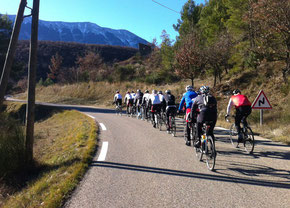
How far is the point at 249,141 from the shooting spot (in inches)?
245

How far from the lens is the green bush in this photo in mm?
5852

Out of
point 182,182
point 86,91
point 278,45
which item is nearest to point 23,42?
point 86,91

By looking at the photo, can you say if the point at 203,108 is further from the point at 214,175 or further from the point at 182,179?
the point at 182,179

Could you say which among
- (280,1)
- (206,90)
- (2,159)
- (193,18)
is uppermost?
(193,18)

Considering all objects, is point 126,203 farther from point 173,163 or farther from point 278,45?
point 278,45

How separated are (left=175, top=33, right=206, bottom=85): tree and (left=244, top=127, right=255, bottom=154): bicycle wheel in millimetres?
14726

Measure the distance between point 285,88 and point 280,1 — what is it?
6.03 m

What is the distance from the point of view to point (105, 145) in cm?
715

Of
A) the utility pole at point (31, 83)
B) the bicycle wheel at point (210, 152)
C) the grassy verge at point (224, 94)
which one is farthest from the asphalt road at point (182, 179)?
the grassy verge at point (224, 94)

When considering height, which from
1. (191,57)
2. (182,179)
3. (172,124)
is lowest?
(182,179)

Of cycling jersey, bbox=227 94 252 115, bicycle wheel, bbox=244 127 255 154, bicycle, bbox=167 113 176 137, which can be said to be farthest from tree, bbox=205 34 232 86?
bicycle wheel, bbox=244 127 255 154

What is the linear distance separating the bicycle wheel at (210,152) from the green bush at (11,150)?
16.7 ft

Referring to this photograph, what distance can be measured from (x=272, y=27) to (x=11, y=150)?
1516 centimetres

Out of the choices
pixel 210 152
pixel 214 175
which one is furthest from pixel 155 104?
pixel 214 175
